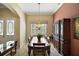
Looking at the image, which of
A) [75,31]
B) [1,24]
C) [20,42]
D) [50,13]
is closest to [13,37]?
[20,42]

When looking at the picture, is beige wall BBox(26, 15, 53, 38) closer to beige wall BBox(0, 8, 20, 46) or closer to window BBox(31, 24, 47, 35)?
window BBox(31, 24, 47, 35)

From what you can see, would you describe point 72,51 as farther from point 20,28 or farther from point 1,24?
point 1,24

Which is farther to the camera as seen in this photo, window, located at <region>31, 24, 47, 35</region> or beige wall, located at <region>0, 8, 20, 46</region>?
beige wall, located at <region>0, 8, 20, 46</region>

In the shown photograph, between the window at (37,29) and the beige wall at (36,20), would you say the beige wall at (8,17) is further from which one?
the window at (37,29)

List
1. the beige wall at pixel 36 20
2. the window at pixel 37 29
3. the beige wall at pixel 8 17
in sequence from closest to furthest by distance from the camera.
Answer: the window at pixel 37 29
the beige wall at pixel 36 20
the beige wall at pixel 8 17

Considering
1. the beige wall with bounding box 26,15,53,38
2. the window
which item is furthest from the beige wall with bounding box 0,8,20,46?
the window

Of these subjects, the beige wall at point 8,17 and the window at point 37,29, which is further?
the beige wall at point 8,17

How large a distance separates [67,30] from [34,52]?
1.64 meters

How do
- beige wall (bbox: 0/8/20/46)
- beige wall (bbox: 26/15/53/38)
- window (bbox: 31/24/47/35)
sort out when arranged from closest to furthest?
window (bbox: 31/24/47/35)
beige wall (bbox: 26/15/53/38)
beige wall (bbox: 0/8/20/46)

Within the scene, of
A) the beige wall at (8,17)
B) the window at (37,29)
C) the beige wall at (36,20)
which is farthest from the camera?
the beige wall at (8,17)

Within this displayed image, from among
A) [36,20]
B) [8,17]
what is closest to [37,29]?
[36,20]

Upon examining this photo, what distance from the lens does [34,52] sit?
4129 mm

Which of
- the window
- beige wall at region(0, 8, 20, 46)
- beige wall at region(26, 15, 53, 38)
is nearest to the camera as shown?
the window

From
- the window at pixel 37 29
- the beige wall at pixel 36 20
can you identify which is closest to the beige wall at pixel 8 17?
the beige wall at pixel 36 20
